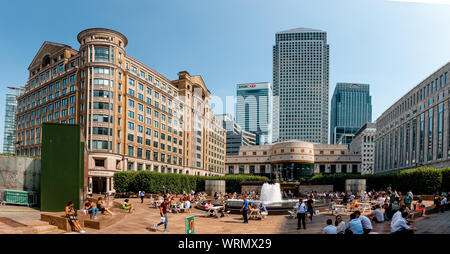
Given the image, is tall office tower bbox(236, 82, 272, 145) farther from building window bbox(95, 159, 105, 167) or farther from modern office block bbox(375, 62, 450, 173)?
modern office block bbox(375, 62, 450, 173)

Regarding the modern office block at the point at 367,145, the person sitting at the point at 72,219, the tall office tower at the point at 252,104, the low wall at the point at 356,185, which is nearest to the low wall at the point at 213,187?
the tall office tower at the point at 252,104

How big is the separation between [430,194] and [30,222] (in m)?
44.0

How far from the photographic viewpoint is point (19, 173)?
19406 mm

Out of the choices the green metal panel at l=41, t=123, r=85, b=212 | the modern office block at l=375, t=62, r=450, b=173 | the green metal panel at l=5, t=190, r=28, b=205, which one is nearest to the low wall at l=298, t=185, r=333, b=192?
the modern office block at l=375, t=62, r=450, b=173

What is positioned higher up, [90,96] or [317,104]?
[317,104]

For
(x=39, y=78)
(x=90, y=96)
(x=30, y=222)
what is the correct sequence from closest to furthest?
(x=30, y=222) < (x=39, y=78) < (x=90, y=96)

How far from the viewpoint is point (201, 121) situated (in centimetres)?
6650

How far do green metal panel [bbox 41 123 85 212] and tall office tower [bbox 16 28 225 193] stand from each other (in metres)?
17.3

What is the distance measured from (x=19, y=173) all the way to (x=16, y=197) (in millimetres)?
1653

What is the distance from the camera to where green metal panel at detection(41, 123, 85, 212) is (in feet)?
55.2

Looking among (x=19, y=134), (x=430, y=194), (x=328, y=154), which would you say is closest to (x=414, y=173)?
(x=430, y=194)
